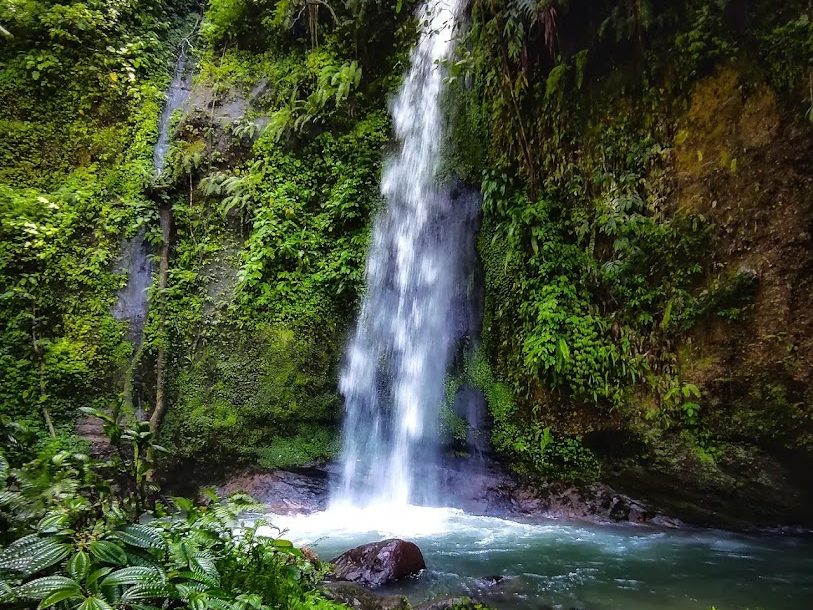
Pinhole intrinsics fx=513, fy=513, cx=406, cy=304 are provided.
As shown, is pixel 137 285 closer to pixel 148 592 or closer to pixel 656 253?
pixel 148 592

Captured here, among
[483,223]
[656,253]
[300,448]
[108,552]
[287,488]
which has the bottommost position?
[287,488]

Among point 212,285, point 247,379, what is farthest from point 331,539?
point 212,285

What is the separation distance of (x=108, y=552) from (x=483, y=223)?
23.0 ft

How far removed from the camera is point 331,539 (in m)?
6.30

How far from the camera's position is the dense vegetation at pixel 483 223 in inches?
216

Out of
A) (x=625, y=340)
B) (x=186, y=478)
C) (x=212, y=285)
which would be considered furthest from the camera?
(x=212, y=285)

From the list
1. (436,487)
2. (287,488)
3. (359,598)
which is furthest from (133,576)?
(287,488)

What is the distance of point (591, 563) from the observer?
508cm

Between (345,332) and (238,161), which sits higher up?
(238,161)

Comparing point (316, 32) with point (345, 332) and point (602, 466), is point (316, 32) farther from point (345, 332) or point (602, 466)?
point (602, 466)

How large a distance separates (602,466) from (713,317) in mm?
2299

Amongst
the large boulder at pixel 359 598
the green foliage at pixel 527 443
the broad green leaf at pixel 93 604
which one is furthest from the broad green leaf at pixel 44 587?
the green foliage at pixel 527 443

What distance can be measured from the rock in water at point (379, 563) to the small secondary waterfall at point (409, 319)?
2.94 m

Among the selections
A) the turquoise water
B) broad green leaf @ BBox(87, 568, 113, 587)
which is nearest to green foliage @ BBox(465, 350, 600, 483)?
the turquoise water
